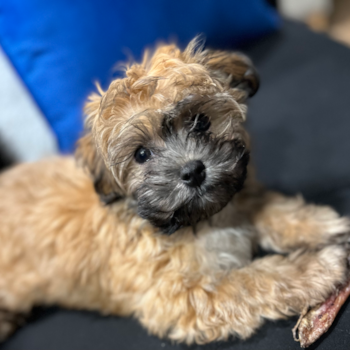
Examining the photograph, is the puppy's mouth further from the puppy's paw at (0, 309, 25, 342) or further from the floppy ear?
the puppy's paw at (0, 309, 25, 342)

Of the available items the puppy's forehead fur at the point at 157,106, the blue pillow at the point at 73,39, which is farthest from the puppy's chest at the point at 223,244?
Answer: the blue pillow at the point at 73,39

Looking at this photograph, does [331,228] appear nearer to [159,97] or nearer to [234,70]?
[234,70]

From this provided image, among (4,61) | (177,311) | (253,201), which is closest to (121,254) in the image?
(177,311)

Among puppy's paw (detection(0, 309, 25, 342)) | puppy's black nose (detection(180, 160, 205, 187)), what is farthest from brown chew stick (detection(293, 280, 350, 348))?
puppy's paw (detection(0, 309, 25, 342))

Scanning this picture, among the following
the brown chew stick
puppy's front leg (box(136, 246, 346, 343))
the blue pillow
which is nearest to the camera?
the brown chew stick

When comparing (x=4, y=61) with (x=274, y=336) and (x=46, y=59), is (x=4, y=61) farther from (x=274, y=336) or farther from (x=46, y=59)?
(x=274, y=336)

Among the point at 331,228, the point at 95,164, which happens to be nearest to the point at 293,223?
the point at 331,228
